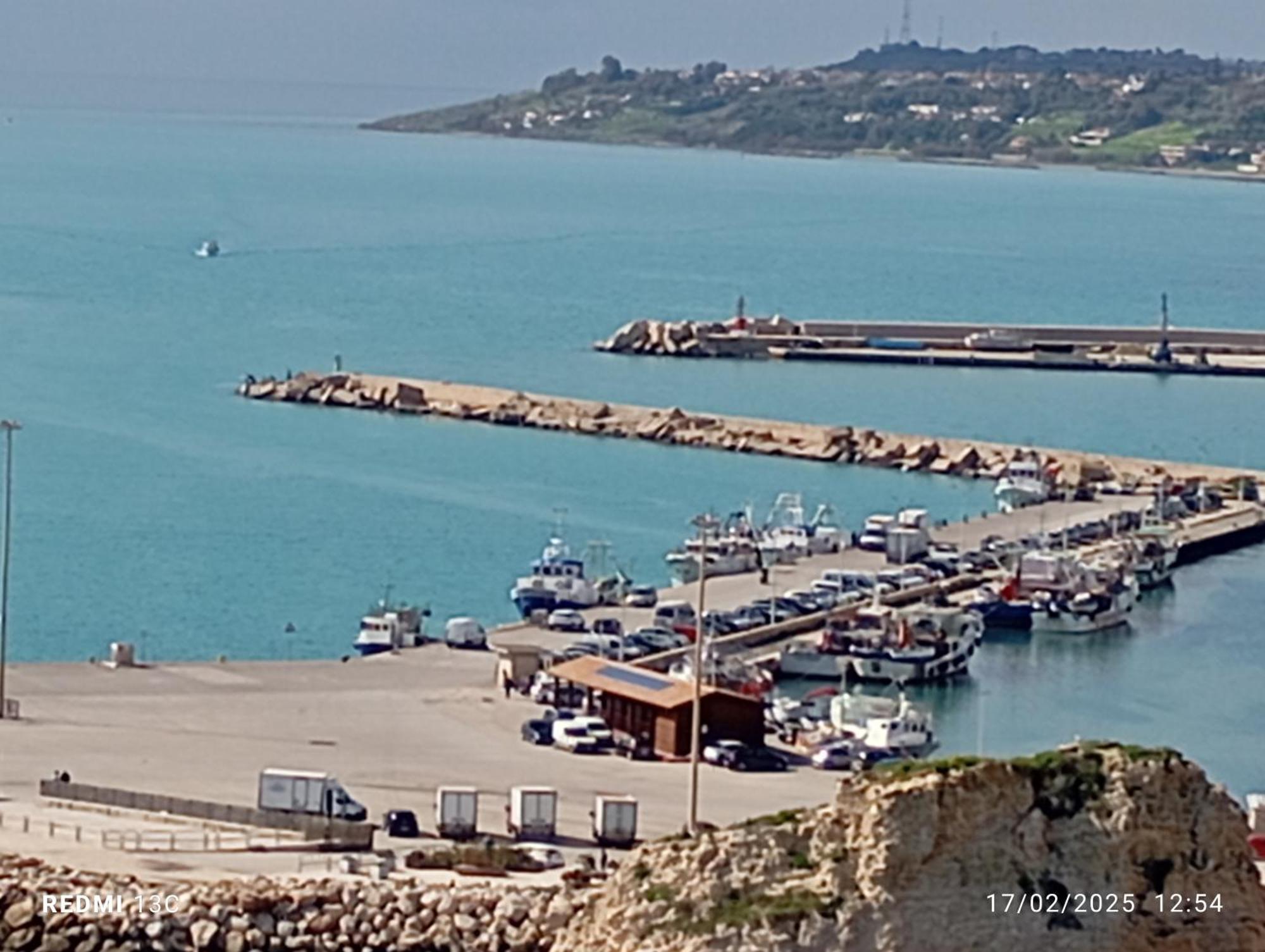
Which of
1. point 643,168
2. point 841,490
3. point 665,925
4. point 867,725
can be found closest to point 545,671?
point 867,725

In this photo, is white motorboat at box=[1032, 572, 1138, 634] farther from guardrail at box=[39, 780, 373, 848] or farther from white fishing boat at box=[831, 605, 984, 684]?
guardrail at box=[39, 780, 373, 848]

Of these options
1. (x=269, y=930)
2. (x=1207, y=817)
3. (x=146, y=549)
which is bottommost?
(x=146, y=549)

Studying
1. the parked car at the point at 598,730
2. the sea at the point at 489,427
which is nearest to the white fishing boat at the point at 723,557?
the sea at the point at 489,427

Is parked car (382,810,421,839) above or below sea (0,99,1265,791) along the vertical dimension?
above

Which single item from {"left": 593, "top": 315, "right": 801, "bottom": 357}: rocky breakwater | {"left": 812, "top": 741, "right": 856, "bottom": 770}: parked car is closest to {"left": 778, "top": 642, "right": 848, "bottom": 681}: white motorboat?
{"left": 812, "top": 741, "right": 856, "bottom": 770}: parked car

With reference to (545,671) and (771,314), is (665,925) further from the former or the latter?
(771,314)

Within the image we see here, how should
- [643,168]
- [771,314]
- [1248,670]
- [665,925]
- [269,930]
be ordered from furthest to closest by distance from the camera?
[643,168] < [771,314] < [1248,670] < [269,930] < [665,925]
